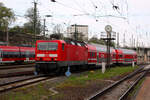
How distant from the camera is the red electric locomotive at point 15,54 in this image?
108ft

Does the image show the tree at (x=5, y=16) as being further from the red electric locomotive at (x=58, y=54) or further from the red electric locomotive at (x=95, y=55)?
the red electric locomotive at (x=58, y=54)

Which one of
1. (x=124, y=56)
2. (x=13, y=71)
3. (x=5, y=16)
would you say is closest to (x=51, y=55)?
(x=13, y=71)

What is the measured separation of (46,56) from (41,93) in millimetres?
8044

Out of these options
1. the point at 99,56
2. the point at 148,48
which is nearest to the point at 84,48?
the point at 99,56

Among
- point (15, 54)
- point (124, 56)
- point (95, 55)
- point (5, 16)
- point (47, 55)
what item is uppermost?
point (5, 16)

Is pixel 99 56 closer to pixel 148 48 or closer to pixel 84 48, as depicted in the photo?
pixel 84 48

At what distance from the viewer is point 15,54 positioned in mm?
35750

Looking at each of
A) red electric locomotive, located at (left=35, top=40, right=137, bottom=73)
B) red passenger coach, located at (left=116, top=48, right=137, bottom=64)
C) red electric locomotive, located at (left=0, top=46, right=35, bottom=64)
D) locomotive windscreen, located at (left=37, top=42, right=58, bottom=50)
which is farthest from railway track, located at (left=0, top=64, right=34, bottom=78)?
red passenger coach, located at (left=116, top=48, right=137, bottom=64)

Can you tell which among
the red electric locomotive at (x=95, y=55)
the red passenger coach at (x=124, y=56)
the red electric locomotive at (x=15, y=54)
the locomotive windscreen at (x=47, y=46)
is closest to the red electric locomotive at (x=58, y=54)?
the locomotive windscreen at (x=47, y=46)

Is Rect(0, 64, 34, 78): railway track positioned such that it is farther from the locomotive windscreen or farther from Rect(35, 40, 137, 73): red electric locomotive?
the locomotive windscreen

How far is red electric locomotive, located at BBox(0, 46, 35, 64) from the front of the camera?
108 ft

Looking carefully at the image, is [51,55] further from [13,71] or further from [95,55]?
[95,55]

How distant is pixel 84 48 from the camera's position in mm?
24922

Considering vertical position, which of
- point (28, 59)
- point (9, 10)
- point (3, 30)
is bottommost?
point (28, 59)
